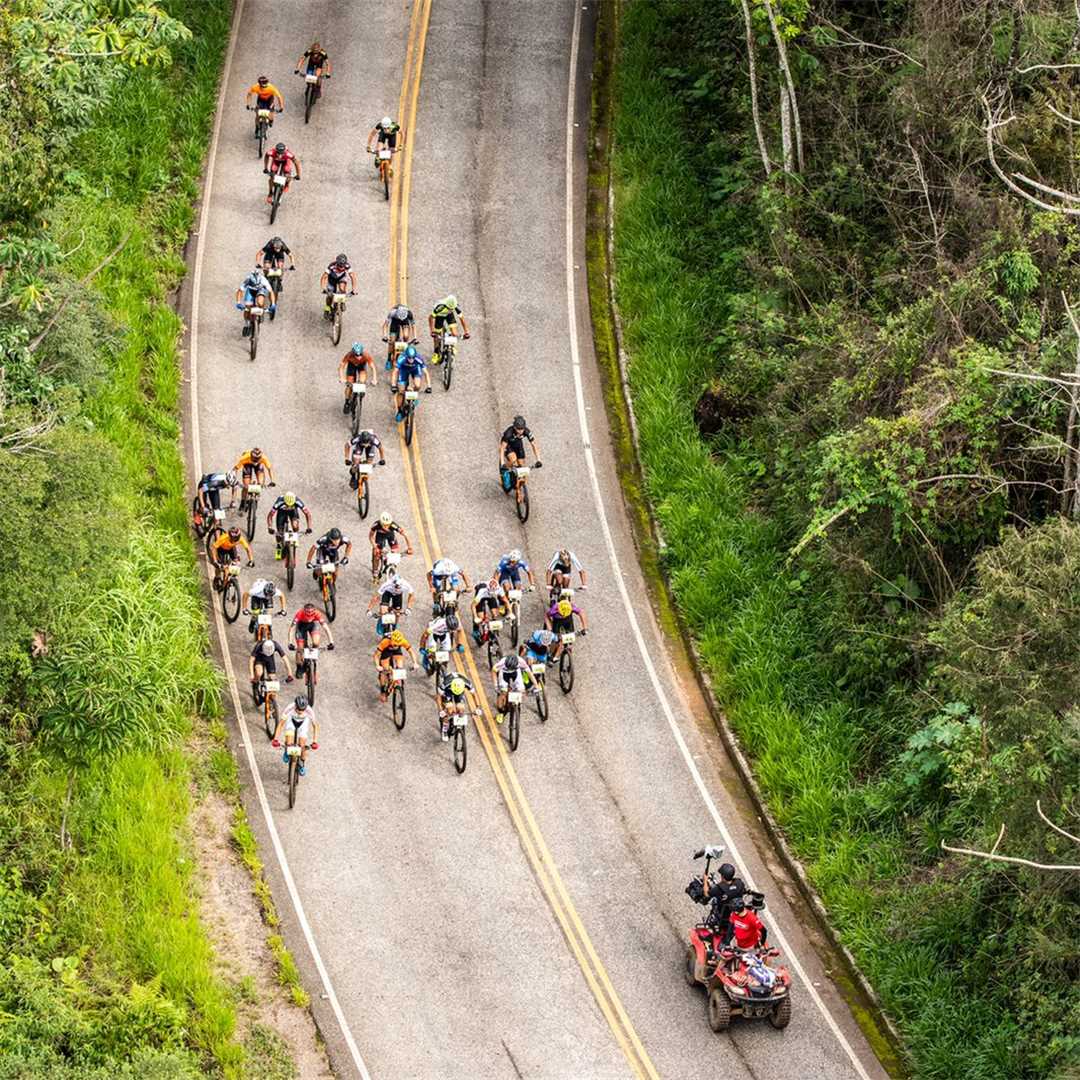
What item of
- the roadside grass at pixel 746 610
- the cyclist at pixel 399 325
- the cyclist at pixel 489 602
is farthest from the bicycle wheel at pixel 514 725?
the cyclist at pixel 399 325

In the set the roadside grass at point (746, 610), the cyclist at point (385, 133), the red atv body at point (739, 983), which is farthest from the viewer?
the cyclist at point (385, 133)

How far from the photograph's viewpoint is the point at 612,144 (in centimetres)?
4712

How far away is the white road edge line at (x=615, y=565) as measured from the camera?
3047 cm

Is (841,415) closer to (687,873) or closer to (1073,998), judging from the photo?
(687,873)

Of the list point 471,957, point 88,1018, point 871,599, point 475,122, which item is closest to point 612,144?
point 475,122

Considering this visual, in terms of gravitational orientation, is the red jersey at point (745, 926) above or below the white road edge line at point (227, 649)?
below

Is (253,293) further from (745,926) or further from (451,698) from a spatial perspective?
(745,926)

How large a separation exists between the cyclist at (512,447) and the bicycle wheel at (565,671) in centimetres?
452

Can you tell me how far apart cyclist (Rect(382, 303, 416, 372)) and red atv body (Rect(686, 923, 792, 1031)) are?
50.0 feet

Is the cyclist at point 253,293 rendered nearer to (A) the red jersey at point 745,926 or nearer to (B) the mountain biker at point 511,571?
(B) the mountain biker at point 511,571

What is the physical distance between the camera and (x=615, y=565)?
37.9 m

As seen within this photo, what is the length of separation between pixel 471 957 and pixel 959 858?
7864 mm

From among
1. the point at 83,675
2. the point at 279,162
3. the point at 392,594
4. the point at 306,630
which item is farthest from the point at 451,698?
the point at 279,162

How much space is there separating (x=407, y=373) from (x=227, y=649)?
735cm
